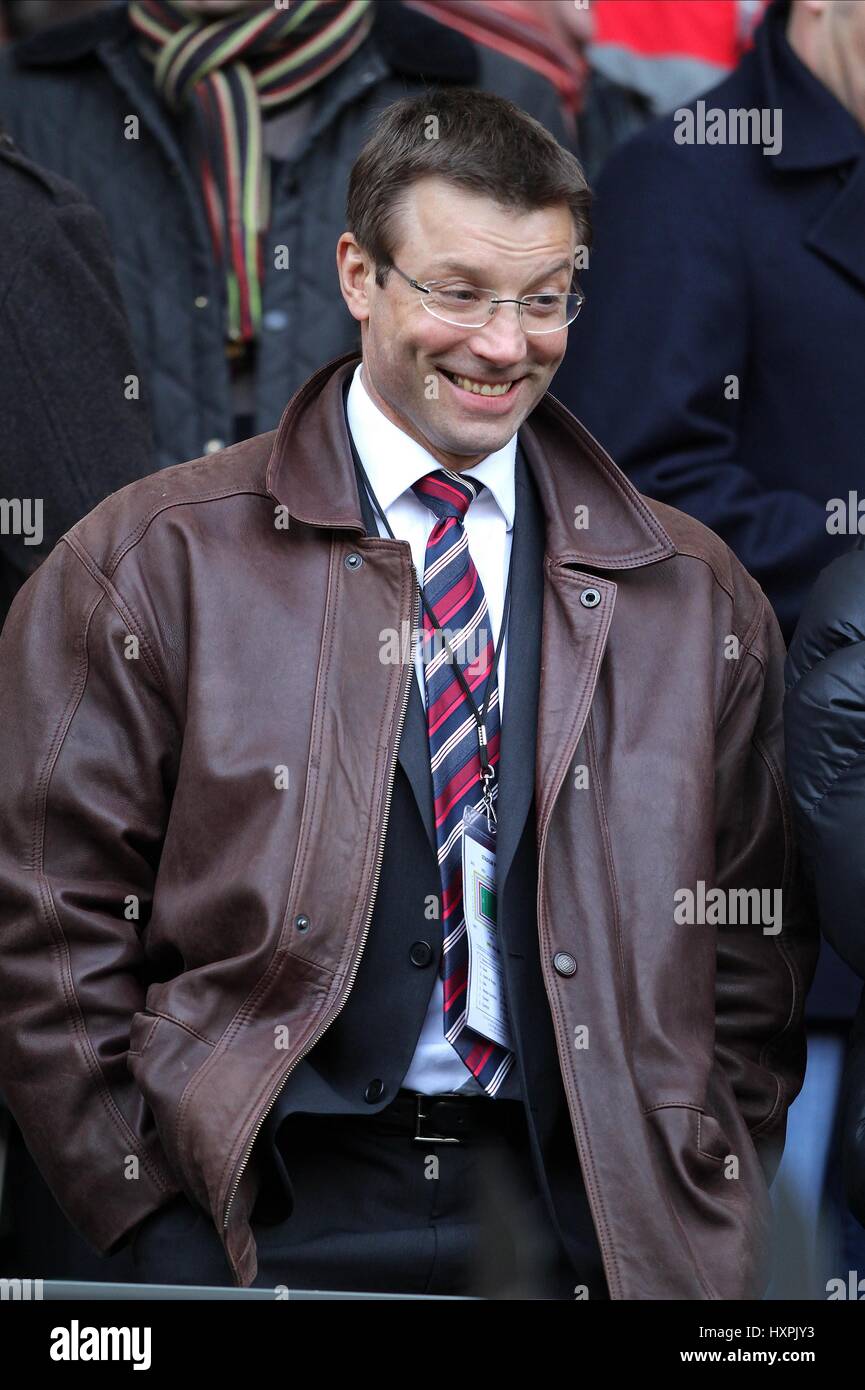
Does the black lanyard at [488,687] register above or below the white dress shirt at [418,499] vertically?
below

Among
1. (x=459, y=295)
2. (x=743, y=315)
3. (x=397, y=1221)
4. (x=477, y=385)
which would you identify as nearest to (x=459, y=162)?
(x=459, y=295)

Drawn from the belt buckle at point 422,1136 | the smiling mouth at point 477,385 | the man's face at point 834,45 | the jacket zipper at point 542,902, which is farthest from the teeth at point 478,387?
the man's face at point 834,45

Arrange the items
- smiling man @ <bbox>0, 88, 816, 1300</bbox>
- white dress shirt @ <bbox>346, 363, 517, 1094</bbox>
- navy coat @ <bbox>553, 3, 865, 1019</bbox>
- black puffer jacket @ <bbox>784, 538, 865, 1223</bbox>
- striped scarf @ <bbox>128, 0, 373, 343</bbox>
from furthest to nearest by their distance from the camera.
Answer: striped scarf @ <bbox>128, 0, 373, 343</bbox> < navy coat @ <bbox>553, 3, 865, 1019</bbox> < white dress shirt @ <bbox>346, 363, 517, 1094</bbox> < smiling man @ <bbox>0, 88, 816, 1300</bbox> < black puffer jacket @ <bbox>784, 538, 865, 1223</bbox>

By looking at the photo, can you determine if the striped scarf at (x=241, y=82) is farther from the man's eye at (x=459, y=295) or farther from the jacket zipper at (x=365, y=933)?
the jacket zipper at (x=365, y=933)

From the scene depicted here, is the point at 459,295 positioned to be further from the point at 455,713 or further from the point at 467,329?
the point at 455,713

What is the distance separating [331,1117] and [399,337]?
998 mm

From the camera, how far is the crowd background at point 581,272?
3184mm

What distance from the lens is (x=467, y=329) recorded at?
106 inches

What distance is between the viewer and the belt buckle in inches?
104

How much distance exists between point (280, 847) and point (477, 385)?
25.8 inches

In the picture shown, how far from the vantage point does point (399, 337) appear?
108 inches

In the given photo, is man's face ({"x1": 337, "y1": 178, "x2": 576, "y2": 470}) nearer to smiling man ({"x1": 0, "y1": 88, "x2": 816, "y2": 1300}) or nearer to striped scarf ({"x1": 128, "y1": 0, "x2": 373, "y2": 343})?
smiling man ({"x1": 0, "y1": 88, "x2": 816, "y2": 1300})

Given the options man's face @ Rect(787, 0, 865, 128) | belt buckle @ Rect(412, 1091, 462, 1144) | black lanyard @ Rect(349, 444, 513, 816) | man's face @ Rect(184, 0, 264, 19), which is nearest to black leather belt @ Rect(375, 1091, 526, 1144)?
belt buckle @ Rect(412, 1091, 462, 1144)
